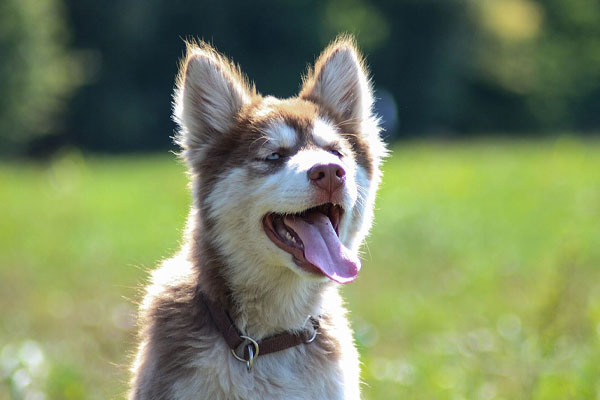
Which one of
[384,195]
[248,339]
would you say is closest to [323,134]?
[248,339]

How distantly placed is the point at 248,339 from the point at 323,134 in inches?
47.0

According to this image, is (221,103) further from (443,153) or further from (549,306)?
(443,153)

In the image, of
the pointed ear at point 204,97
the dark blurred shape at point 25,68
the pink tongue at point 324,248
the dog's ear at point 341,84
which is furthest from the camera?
the dark blurred shape at point 25,68

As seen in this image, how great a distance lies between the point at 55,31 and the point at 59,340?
123ft

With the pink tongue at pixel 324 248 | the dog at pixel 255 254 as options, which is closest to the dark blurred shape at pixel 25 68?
the dog at pixel 255 254

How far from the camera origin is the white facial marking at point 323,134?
15.7 feet

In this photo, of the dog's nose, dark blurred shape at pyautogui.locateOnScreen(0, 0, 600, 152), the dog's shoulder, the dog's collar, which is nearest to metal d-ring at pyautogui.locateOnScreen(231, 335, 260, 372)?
the dog's collar

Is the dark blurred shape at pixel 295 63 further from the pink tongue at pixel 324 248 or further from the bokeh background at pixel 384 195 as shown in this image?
the pink tongue at pixel 324 248

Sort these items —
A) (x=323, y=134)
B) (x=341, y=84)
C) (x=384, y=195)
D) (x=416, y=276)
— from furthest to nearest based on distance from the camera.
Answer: (x=384, y=195), (x=416, y=276), (x=341, y=84), (x=323, y=134)

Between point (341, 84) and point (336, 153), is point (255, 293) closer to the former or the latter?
point (336, 153)

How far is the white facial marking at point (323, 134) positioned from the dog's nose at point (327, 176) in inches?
17.4

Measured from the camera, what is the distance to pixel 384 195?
59.2 ft

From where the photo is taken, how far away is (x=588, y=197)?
16.1 meters

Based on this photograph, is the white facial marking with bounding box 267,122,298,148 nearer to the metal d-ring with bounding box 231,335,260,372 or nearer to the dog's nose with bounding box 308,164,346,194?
the dog's nose with bounding box 308,164,346,194
